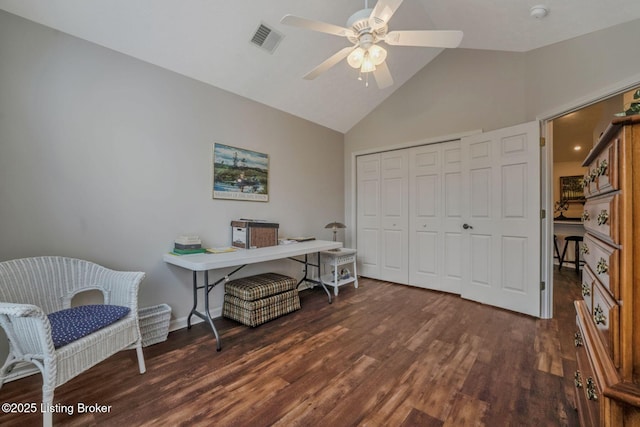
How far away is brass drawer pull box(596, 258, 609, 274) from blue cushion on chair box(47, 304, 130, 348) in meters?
2.42

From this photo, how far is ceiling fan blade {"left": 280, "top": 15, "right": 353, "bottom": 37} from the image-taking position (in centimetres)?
158

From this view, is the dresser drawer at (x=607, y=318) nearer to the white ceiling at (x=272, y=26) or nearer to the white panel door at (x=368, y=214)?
the white ceiling at (x=272, y=26)

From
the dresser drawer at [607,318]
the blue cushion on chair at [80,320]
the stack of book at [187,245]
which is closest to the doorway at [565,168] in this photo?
the dresser drawer at [607,318]

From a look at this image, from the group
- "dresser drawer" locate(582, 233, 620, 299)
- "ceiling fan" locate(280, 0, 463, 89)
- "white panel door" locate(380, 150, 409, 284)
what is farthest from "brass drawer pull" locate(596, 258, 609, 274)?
"white panel door" locate(380, 150, 409, 284)

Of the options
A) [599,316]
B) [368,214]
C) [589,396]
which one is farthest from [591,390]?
[368,214]

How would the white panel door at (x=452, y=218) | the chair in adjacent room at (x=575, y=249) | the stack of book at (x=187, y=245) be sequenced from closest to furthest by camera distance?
1. the stack of book at (x=187, y=245)
2. the white panel door at (x=452, y=218)
3. the chair in adjacent room at (x=575, y=249)

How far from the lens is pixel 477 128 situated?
10.6ft

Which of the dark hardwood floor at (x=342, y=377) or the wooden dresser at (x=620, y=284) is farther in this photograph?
the dark hardwood floor at (x=342, y=377)

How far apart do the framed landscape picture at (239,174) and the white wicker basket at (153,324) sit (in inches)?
46.4

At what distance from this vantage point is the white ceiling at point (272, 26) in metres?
1.98

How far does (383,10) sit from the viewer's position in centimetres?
156

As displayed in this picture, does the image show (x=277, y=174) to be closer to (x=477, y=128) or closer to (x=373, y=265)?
(x=373, y=265)

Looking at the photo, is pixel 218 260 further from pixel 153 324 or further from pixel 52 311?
pixel 52 311

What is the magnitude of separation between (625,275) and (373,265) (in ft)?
11.6
